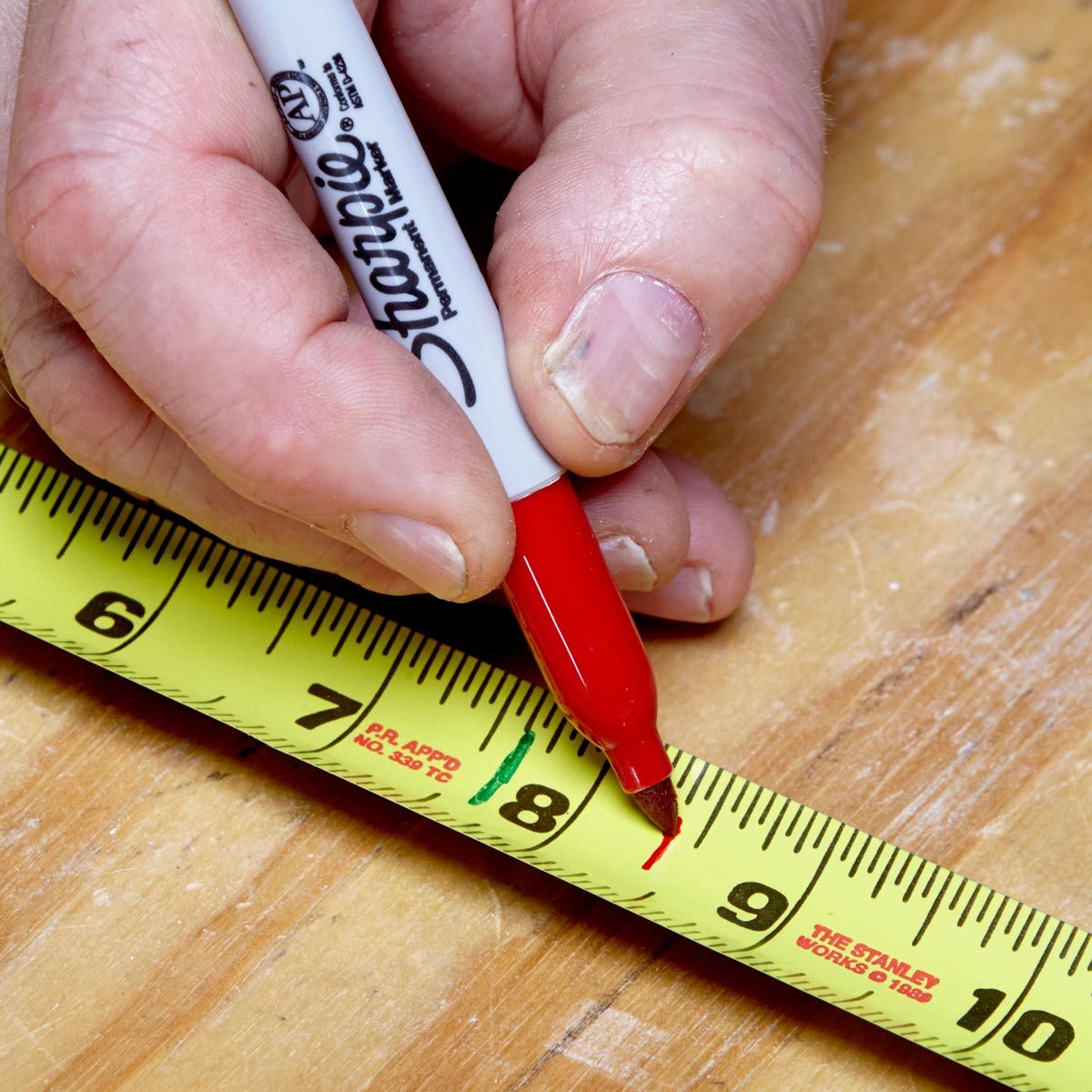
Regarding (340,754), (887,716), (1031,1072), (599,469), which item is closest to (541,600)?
(599,469)

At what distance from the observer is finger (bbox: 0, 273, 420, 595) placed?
86 cm

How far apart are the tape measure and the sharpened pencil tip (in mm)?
18

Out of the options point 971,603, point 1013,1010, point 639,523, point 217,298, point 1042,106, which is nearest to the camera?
point 217,298

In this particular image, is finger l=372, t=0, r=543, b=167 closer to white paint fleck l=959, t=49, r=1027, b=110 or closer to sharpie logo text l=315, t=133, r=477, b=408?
sharpie logo text l=315, t=133, r=477, b=408

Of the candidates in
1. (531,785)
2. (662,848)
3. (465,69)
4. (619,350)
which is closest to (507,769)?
(531,785)

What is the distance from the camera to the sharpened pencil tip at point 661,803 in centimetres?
83

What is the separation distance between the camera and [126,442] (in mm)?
878

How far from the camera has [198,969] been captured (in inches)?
33.6

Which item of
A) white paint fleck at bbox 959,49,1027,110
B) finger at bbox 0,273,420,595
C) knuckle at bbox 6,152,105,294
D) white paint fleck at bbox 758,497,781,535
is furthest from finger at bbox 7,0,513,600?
white paint fleck at bbox 959,49,1027,110

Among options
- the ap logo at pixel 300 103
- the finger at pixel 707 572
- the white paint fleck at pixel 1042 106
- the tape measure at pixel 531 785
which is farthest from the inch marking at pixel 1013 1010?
the white paint fleck at pixel 1042 106

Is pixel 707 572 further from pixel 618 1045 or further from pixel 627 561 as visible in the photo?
pixel 618 1045

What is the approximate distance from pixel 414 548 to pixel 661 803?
0.25 meters

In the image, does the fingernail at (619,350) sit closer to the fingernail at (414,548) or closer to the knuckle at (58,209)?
the fingernail at (414,548)

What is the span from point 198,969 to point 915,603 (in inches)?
24.0
